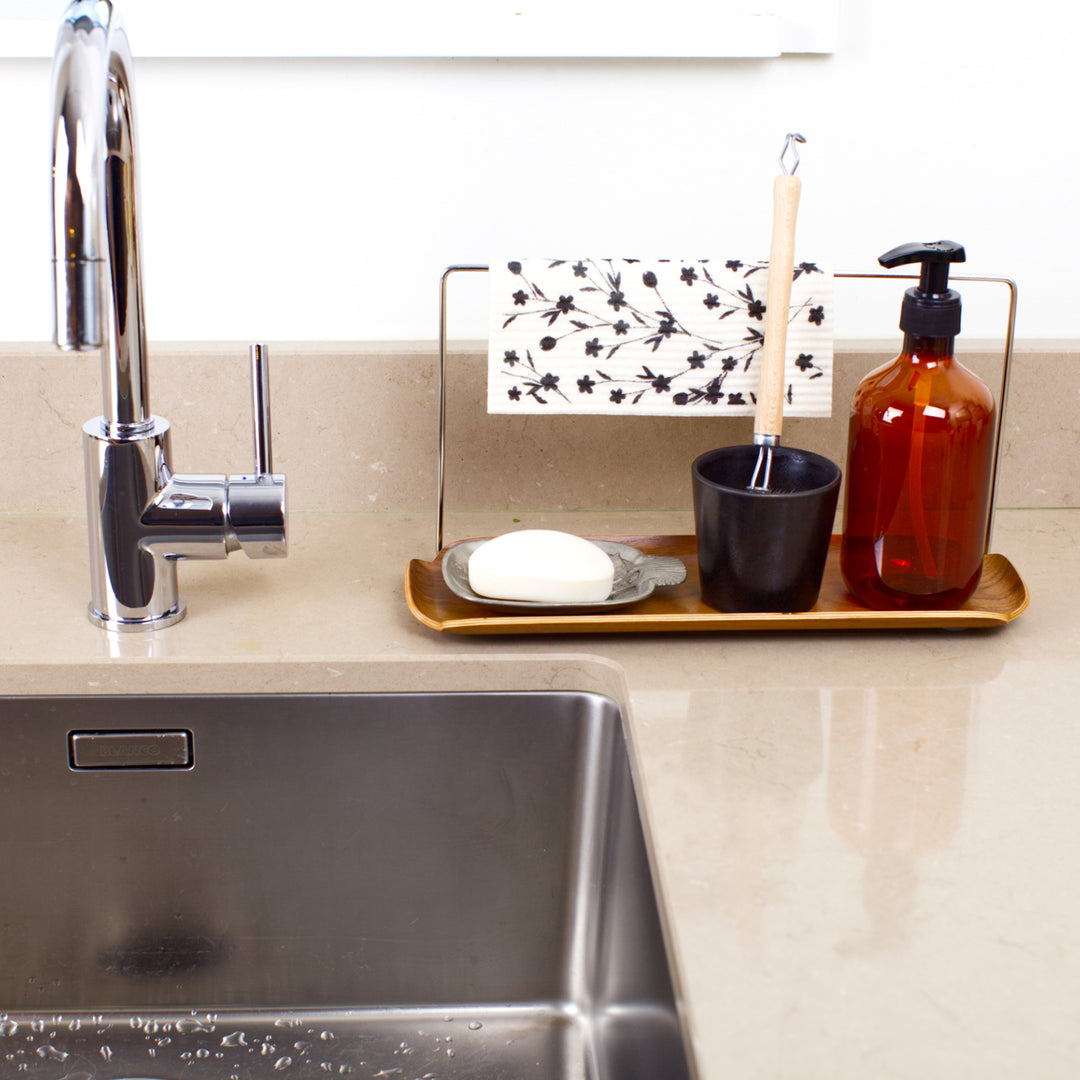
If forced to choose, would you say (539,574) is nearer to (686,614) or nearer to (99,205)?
(686,614)

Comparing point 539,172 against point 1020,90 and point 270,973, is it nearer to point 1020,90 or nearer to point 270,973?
point 1020,90

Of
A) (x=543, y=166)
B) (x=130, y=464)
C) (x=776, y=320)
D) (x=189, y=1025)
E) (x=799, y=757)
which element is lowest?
(x=189, y=1025)

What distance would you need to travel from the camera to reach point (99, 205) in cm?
65

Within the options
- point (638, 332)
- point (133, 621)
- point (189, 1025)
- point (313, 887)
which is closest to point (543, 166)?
Answer: point (638, 332)

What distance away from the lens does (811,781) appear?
0.65 meters

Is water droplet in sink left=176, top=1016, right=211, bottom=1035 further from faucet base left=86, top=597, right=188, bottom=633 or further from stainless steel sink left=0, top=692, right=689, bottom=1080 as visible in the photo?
faucet base left=86, top=597, right=188, bottom=633

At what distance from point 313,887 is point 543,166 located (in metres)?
0.60

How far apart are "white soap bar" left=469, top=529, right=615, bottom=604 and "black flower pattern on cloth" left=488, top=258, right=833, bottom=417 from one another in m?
0.12

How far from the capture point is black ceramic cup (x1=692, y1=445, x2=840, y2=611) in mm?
758

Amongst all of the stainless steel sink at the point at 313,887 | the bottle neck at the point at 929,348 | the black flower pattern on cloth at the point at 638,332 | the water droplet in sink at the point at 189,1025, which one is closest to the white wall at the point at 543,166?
the black flower pattern on cloth at the point at 638,332

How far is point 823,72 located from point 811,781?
61 cm

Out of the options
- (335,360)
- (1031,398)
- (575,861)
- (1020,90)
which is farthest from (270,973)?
(1020,90)

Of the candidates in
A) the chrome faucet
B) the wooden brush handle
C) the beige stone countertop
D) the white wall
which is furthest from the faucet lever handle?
the wooden brush handle

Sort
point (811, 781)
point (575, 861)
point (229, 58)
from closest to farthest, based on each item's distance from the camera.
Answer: point (811, 781) < point (575, 861) < point (229, 58)
